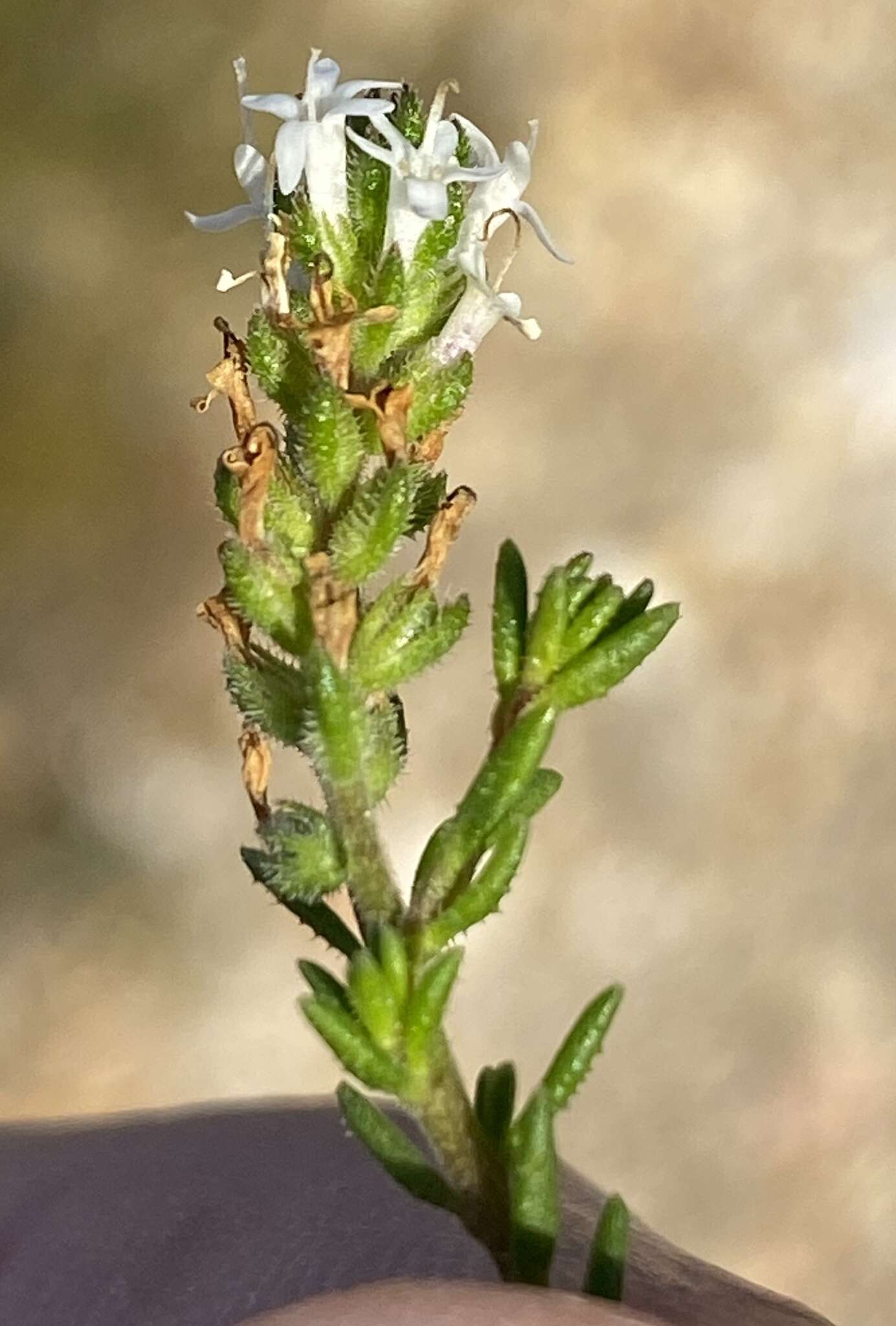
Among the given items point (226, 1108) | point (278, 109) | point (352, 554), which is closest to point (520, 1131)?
Result: point (352, 554)

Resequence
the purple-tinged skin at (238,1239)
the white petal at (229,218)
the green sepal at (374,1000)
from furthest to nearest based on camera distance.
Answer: the purple-tinged skin at (238,1239), the white petal at (229,218), the green sepal at (374,1000)

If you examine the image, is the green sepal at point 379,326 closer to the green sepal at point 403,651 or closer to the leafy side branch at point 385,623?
the leafy side branch at point 385,623

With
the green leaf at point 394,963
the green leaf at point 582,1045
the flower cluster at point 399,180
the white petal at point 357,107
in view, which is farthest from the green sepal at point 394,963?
the white petal at point 357,107

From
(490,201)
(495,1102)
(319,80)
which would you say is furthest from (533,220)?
(495,1102)

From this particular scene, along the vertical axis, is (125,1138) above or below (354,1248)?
above

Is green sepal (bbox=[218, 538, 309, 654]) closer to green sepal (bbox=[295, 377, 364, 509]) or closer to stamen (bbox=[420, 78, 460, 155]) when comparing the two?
green sepal (bbox=[295, 377, 364, 509])

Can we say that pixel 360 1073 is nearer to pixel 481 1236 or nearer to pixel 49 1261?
pixel 481 1236

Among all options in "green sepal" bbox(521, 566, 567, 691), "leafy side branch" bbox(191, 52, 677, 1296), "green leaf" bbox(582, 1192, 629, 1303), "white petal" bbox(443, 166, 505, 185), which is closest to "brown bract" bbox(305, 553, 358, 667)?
"leafy side branch" bbox(191, 52, 677, 1296)
